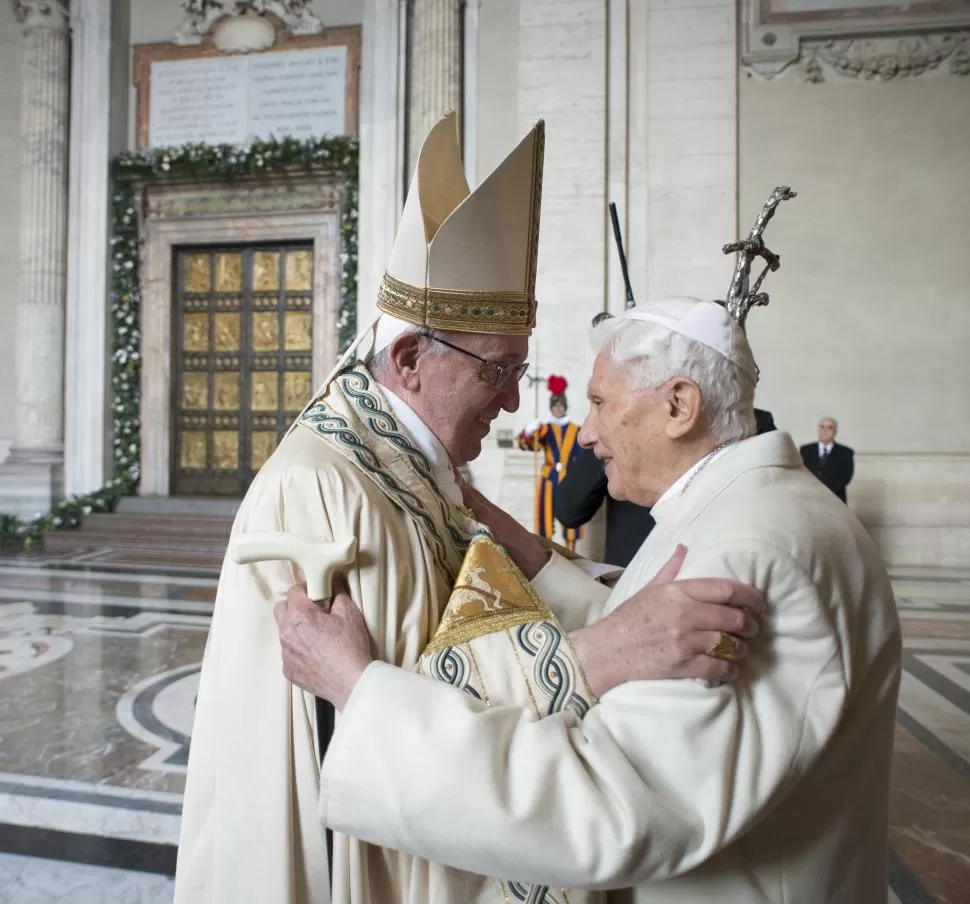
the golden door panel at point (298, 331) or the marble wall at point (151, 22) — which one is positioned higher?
the marble wall at point (151, 22)

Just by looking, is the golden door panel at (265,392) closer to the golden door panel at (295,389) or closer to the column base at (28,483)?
the golden door panel at (295,389)

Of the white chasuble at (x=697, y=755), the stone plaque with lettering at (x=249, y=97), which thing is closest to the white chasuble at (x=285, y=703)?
the white chasuble at (x=697, y=755)

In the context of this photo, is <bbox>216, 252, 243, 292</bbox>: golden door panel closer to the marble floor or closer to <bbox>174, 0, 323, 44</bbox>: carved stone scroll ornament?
<bbox>174, 0, 323, 44</bbox>: carved stone scroll ornament

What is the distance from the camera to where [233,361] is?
10.4 m

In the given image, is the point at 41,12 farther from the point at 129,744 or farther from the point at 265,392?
the point at 129,744

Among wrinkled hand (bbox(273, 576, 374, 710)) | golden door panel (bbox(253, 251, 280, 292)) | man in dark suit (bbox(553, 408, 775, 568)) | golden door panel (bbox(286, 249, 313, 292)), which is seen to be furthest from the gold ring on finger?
golden door panel (bbox(253, 251, 280, 292))

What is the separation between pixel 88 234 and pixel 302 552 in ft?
34.5

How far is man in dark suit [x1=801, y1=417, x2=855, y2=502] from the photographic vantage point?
779 cm

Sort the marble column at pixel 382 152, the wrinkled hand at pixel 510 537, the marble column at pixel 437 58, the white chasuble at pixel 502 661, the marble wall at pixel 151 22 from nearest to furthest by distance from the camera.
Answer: the white chasuble at pixel 502 661, the wrinkled hand at pixel 510 537, the marble column at pixel 437 58, the marble column at pixel 382 152, the marble wall at pixel 151 22

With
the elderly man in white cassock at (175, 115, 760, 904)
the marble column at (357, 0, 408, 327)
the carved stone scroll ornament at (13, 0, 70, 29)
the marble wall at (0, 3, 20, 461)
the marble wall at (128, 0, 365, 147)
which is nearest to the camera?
the elderly man in white cassock at (175, 115, 760, 904)

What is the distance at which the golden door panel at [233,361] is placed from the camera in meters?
10.3

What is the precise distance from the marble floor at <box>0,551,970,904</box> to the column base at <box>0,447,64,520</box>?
3708 millimetres

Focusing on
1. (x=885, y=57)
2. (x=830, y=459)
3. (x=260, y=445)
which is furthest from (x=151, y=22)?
(x=830, y=459)

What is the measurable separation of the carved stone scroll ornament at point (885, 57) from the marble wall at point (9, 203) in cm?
956
